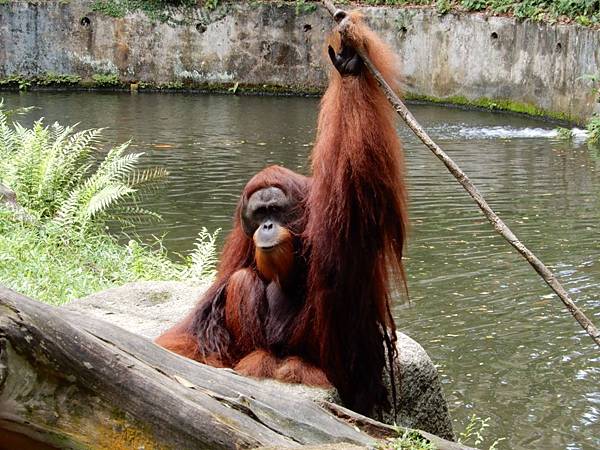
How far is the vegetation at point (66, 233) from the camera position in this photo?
17.1 feet

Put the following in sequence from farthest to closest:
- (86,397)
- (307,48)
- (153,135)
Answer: (307,48)
(153,135)
(86,397)

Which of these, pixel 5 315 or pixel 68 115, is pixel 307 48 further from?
pixel 5 315

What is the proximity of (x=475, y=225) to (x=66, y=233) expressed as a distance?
3335mm

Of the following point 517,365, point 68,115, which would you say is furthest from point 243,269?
point 68,115

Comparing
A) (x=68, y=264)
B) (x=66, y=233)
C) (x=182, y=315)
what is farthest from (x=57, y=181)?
(x=182, y=315)

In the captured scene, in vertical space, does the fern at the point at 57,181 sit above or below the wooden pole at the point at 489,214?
below

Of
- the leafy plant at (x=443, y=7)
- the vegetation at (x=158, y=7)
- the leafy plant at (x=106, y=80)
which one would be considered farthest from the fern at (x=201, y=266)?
the vegetation at (x=158, y=7)

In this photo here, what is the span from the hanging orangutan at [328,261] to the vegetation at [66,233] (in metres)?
1.51

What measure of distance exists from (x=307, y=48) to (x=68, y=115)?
490 centimetres

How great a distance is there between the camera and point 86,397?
2.08 metres

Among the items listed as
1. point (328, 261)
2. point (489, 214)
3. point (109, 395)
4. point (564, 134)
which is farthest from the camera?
point (564, 134)

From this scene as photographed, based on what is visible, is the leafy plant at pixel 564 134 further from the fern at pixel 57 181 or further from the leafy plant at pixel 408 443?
the leafy plant at pixel 408 443

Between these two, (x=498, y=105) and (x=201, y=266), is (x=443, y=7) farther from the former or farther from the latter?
(x=201, y=266)

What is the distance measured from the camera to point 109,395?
210cm
